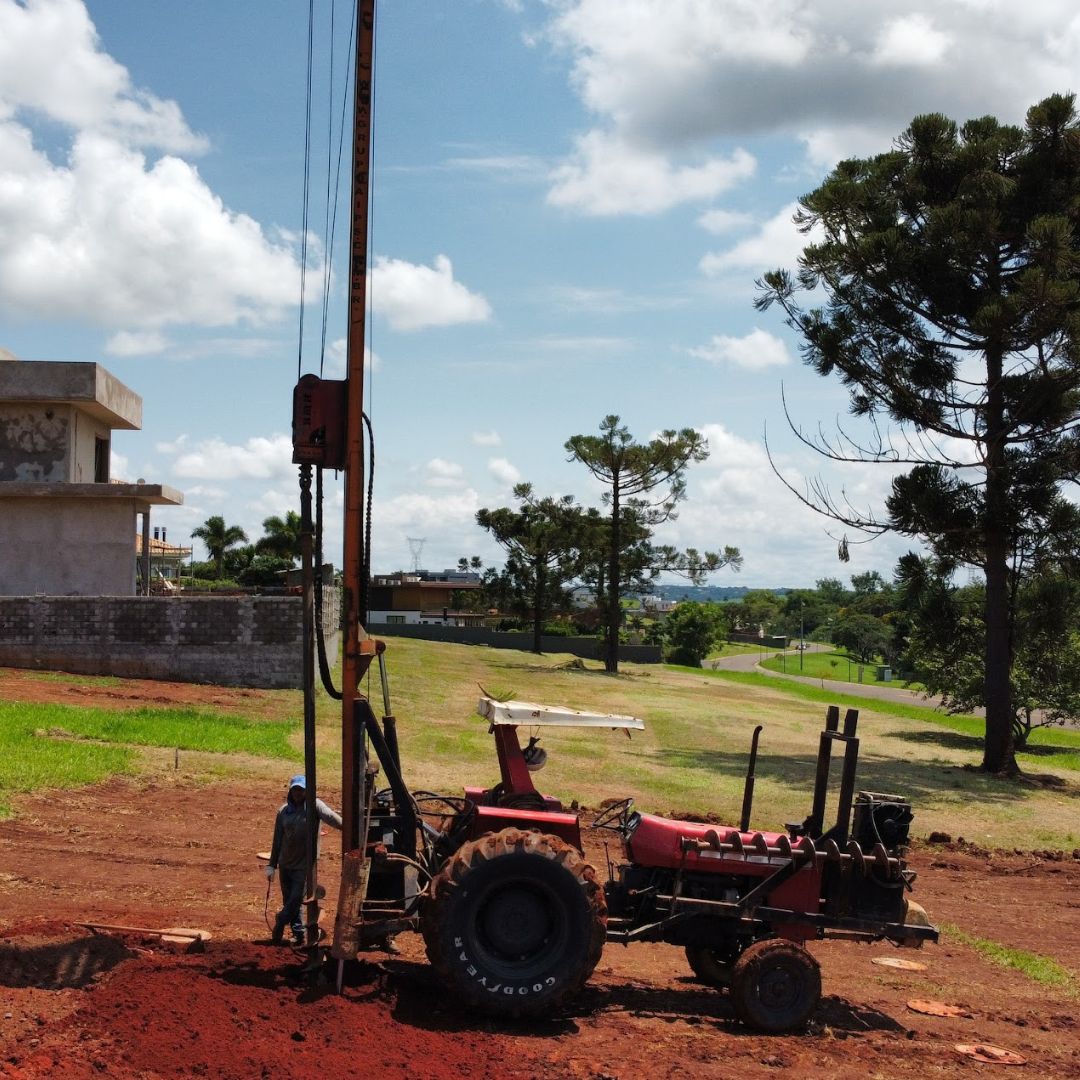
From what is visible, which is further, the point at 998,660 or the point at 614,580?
the point at 614,580

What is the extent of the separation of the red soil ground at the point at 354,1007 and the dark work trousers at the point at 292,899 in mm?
270

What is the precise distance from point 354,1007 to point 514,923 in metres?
1.13

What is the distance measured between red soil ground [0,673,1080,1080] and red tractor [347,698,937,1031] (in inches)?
12.9

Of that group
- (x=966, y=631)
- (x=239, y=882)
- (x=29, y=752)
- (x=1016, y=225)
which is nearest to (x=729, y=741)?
(x=966, y=631)

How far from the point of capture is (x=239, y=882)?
461 inches

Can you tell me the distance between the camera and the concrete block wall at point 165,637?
27109mm

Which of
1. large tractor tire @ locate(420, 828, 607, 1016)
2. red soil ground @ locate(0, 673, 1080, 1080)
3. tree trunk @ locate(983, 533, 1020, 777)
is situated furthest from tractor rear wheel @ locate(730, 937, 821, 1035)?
Answer: tree trunk @ locate(983, 533, 1020, 777)

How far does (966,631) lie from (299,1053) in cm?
2695

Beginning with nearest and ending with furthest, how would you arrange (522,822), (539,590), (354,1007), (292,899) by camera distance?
(354,1007), (522,822), (292,899), (539,590)

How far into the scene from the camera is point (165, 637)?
90.3 feet

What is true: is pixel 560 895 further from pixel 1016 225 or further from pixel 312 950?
pixel 1016 225

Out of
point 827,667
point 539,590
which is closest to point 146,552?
point 539,590

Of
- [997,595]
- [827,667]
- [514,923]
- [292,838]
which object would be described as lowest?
[827,667]

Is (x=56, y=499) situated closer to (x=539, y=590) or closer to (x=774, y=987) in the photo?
(x=774, y=987)
